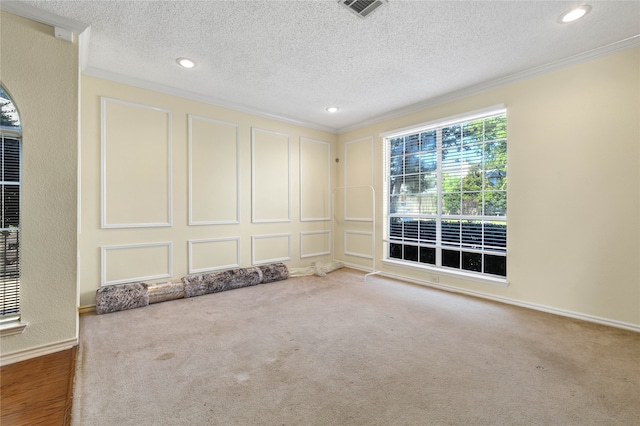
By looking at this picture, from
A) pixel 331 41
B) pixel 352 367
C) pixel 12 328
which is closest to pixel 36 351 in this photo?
pixel 12 328

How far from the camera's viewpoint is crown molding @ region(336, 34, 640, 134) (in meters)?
2.75

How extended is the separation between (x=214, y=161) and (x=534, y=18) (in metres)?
3.89

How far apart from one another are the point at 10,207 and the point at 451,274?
4726mm

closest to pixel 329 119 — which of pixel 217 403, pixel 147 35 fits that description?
pixel 147 35

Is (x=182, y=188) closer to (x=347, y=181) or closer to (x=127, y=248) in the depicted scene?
(x=127, y=248)

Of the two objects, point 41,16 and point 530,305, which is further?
point 530,305

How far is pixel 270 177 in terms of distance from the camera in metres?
4.88

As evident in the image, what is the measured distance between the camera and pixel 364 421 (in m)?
1.55

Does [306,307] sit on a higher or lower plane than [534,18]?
lower

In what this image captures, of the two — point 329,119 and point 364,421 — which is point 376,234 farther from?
point 364,421

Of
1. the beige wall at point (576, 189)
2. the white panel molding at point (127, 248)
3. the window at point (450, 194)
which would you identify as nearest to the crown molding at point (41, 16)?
the white panel molding at point (127, 248)

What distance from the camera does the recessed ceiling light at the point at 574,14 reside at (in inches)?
89.2

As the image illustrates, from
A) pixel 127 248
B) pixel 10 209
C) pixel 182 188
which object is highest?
pixel 182 188

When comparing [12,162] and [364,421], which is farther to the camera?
[12,162]
